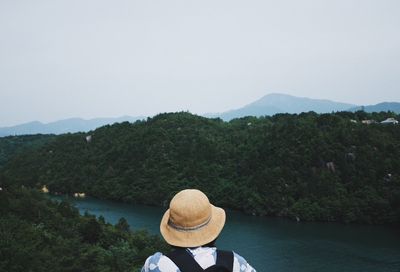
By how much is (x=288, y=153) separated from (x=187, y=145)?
18550mm

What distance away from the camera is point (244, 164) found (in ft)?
213

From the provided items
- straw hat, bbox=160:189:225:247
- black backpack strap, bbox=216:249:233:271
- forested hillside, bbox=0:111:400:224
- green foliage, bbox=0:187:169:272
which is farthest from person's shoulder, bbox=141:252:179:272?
forested hillside, bbox=0:111:400:224

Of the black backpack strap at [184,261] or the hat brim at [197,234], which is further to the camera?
the hat brim at [197,234]

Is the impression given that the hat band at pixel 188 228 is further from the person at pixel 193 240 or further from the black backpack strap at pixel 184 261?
the black backpack strap at pixel 184 261

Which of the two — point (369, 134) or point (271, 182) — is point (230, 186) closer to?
point (271, 182)

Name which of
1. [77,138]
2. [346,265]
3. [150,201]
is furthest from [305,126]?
[77,138]

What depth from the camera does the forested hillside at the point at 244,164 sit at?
5259cm

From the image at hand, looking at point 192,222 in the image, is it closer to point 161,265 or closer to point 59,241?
point 161,265

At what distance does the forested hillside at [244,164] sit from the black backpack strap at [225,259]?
130ft

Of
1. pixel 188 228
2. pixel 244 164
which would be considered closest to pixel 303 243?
pixel 244 164

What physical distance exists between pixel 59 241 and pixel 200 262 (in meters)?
23.9

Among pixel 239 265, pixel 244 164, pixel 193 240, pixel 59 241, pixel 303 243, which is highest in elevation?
pixel 193 240

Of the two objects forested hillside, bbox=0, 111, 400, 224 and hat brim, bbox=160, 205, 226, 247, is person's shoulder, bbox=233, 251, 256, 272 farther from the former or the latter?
forested hillside, bbox=0, 111, 400, 224

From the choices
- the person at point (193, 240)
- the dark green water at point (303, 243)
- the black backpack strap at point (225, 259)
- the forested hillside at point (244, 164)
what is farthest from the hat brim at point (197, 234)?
the forested hillside at point (244, 164)
